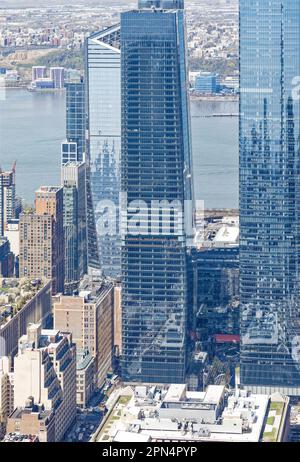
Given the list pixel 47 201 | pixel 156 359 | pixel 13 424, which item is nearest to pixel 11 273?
pixel 47 201

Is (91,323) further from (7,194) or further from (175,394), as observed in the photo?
(7,194)

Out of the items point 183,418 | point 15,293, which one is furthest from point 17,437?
point 15,293

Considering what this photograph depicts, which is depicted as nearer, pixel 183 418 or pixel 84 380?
pixel 183 418

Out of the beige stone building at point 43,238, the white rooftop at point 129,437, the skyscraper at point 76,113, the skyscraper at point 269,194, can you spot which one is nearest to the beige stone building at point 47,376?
the white rooftop at point 129,437

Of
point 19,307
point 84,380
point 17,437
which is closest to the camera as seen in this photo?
point 17,437

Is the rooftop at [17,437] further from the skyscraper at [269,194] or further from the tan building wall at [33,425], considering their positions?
the skyscraper at [269,194]

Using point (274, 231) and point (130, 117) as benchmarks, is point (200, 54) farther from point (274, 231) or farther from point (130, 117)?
point (274, 231)
